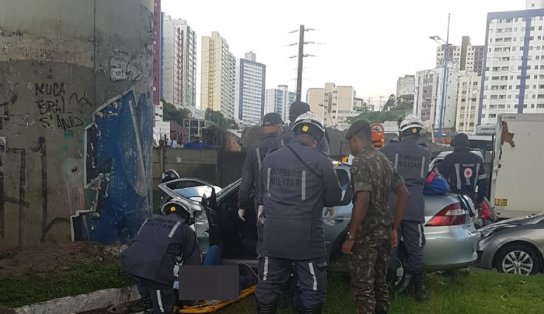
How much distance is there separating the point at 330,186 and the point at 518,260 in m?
4.49

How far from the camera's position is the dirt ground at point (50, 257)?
13.9 ft

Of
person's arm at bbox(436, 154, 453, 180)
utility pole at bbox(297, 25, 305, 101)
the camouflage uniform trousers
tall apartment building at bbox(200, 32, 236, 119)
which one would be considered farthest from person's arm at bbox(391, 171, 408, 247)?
tall apartment building at bbox(200, 32, 236, 119)

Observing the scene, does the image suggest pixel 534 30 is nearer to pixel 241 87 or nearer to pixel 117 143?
pixel 241 87

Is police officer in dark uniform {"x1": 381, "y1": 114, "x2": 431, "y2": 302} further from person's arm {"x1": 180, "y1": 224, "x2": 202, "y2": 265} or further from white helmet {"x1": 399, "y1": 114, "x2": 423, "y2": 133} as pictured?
person's arm {"x1": 180, "y1": 224, "x2": 202, "y2": 265}

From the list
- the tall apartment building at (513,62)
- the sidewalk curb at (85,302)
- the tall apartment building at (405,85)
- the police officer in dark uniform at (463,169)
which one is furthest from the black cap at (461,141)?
the tall apartment building at (405,85)

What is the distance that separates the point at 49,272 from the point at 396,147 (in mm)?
3568

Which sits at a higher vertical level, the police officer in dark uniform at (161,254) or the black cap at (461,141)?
the black cap at (461,141)

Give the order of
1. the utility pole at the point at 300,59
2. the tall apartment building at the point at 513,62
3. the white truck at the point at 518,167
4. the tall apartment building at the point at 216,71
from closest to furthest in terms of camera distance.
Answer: the white truck at the point at 518,167 → the utility pole at the point at 300,59 → the tall apartment building at the point at 216,71 → the tall apartment building at the point at 513,62

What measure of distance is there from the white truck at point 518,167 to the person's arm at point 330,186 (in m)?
7.30

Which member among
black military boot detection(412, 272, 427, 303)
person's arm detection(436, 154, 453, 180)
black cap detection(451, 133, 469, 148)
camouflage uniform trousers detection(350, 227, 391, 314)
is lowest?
black military boot detection(412, 272, 427, 303)

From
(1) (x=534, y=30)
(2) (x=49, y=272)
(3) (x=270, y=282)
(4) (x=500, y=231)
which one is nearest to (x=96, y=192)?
(2) (x=49, y=272)

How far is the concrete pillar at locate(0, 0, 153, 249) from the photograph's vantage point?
4453 millimetres

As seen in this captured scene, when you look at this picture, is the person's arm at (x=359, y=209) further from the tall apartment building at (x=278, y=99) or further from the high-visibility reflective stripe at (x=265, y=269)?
the tall apartment building at (x=278, y=99)

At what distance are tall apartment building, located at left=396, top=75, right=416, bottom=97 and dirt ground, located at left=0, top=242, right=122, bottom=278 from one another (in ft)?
288
